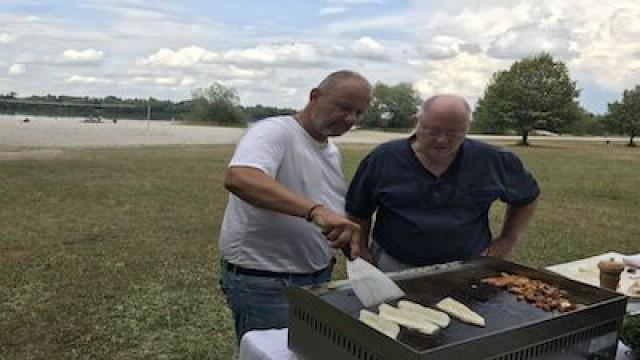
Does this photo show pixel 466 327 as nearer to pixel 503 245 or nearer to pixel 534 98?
pixel 503 245

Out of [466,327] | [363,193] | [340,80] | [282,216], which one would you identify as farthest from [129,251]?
[466,327]

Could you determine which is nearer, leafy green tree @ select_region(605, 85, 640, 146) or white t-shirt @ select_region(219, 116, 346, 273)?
white t-shirt @ select_region(219, 116, 346, 273)

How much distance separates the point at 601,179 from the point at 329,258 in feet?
53.4

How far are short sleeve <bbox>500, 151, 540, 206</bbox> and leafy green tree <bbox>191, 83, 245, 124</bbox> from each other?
60600 mm

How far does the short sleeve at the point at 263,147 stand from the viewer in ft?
5.95

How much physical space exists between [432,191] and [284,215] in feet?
1.69

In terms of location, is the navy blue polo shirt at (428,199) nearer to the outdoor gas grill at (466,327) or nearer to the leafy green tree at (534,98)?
the outdoor gas grill at (466,327)

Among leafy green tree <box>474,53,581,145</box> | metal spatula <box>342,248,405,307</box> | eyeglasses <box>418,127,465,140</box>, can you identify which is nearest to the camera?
metal spatula <box>342,248,405,307</box>

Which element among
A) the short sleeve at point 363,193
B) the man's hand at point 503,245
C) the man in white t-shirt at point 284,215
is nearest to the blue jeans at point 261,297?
the man in white t-shirt at point 284,215

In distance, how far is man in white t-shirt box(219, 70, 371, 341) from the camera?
6.29 feet

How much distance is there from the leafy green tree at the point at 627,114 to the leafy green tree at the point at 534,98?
4.43 m

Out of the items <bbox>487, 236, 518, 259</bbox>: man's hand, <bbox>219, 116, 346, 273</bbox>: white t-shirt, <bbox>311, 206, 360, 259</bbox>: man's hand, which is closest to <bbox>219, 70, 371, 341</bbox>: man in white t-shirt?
<bbox>219, 116, 346, 273</bbox>: white t-shirt

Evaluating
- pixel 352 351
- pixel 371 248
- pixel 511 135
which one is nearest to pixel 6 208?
pixel 371 248

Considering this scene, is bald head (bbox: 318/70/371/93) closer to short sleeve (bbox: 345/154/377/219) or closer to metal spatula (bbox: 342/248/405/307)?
short sleeve (bbox: 345/154/377/219)
